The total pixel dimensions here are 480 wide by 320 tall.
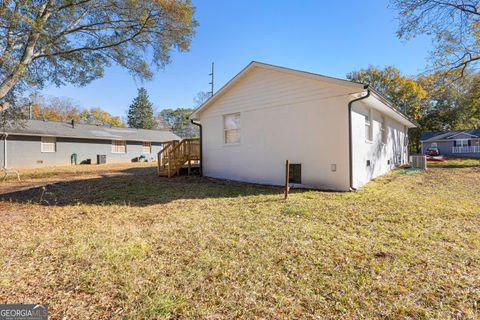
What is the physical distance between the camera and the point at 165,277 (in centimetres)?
262

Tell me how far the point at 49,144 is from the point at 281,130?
20.0 m

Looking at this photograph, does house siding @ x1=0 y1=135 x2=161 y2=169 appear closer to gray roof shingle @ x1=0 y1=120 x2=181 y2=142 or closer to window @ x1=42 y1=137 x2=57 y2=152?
window @ x1=42 y1=137 x2=57 y2=152

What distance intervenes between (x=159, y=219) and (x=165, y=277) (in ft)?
7.68

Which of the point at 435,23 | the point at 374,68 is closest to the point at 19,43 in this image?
the point at 435,23

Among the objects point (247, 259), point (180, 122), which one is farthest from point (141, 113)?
point (247, 259)

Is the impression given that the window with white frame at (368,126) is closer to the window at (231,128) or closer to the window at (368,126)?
the window at (368,126)

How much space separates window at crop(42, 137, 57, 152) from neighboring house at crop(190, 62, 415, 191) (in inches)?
608

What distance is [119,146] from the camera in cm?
2433

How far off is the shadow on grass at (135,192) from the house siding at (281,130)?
0.94 metres

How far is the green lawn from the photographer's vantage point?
2162 mm

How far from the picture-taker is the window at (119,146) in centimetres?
2383

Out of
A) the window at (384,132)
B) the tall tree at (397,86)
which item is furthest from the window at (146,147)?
the tall tree at (397,86)

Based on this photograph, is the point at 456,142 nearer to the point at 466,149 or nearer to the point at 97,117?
the point at 466,149

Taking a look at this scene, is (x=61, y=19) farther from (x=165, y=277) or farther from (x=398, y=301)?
(x=398, y=301)
